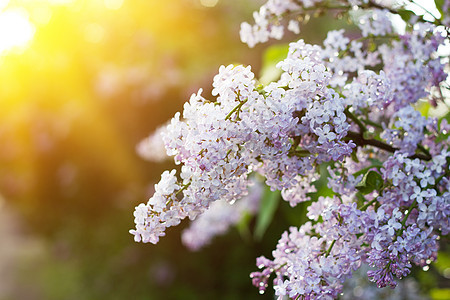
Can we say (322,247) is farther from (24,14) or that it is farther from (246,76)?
(24,14)

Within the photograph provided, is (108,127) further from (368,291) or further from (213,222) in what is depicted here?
(368,291)

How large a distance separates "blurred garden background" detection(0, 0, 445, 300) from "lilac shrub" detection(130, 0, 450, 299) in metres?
3.06

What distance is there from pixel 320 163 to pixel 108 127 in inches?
149

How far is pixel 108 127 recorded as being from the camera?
14.6 feet

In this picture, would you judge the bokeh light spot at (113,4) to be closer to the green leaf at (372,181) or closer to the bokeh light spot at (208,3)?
the bokeh light spot at (208,3)

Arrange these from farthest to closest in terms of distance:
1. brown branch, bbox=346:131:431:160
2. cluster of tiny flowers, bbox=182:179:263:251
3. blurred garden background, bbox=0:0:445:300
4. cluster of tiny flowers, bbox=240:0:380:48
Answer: blurred garden background, bbox=0:0:445:300 → cluster of tiny flowers, bbox=182:179:263:251 → cluster of tiny flowers, bbox=240:0:380:48 → brown branch, bbox=346:131:431:160

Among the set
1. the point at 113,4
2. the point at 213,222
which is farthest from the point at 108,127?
the point at 213,222

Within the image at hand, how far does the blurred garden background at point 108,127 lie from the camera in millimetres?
4348

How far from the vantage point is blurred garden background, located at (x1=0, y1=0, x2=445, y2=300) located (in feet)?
14.3

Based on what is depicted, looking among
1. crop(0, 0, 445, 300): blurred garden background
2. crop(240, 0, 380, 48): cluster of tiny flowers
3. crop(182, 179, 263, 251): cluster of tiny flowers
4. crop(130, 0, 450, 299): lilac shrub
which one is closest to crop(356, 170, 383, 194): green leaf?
crop(130, 0, 450, 299): lilac shrub

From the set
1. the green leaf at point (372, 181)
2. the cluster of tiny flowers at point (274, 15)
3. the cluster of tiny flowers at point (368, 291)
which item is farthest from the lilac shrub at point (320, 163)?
the cluster of tiny flowers at point (368, 291)

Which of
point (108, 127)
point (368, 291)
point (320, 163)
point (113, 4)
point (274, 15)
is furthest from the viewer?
point (113, 4)

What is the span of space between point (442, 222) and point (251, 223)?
3.22 m

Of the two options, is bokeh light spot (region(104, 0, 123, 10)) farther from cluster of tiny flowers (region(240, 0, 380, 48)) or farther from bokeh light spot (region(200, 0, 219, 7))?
cluster of tiny flowers (region(240, 0, 380, 48))
